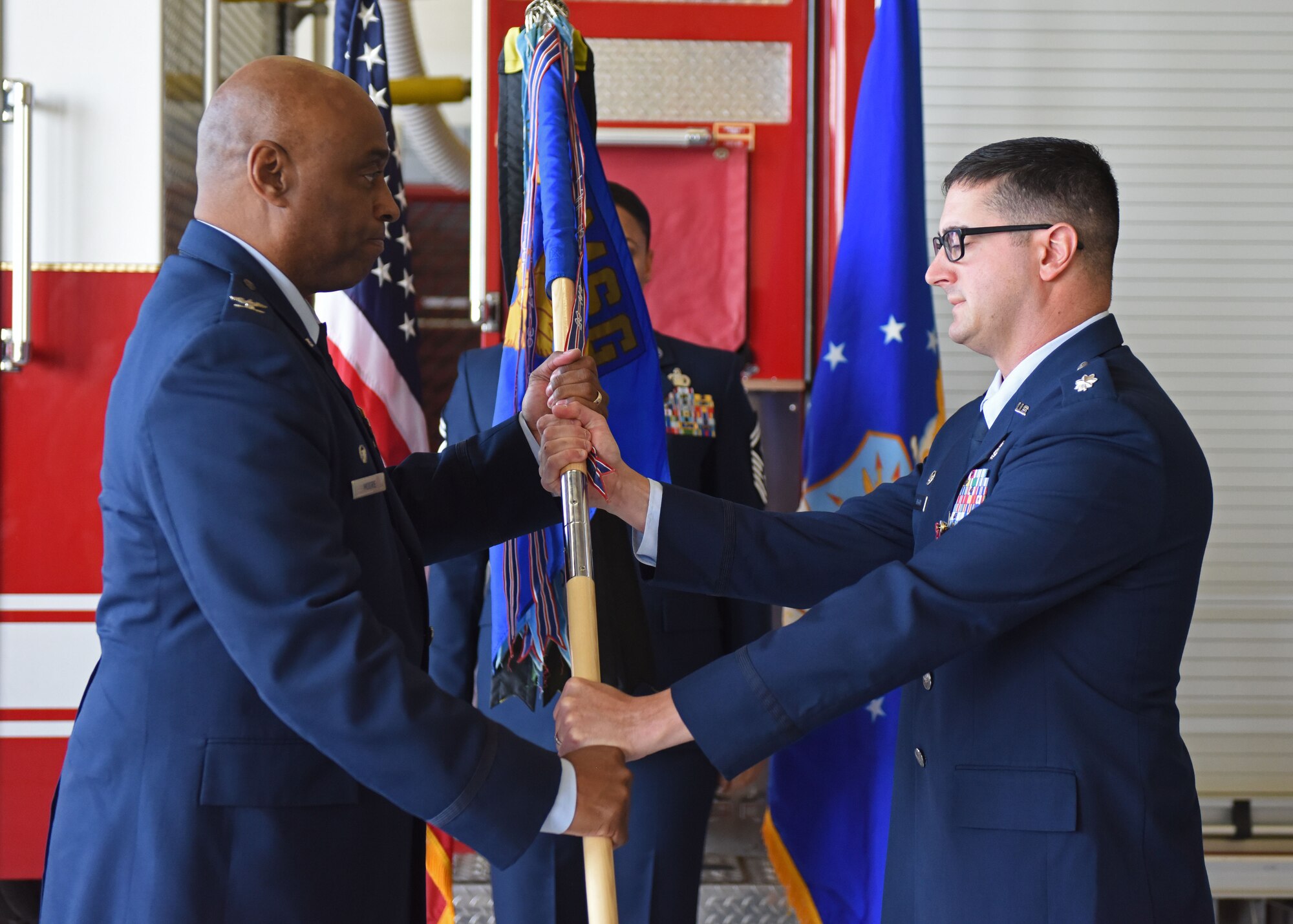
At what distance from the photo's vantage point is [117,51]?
294cm

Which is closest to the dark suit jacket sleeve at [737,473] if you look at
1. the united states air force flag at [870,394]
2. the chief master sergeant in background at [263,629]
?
the united states air force flag at [870,394]

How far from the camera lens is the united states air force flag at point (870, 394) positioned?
2.94 metres

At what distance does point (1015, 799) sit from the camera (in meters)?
1.60

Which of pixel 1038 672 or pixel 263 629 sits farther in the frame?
pixel 1038 672

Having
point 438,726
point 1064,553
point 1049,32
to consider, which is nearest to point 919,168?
point 1049,32

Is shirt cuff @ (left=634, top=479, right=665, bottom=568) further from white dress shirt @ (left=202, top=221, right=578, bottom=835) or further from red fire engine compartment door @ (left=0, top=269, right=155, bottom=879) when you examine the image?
red fire engine compartment door @ (left=0, top=269, right=155, bottom=879)

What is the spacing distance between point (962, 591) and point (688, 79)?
2149 mm

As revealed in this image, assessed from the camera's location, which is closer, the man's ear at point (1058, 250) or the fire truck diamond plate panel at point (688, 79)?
the man's ear at point (1058, 250)

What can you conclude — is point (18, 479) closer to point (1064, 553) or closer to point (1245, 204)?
point (1064, 553)

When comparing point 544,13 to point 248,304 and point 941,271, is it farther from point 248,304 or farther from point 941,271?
point 248,304

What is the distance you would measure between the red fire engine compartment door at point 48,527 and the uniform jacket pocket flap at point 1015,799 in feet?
7.33

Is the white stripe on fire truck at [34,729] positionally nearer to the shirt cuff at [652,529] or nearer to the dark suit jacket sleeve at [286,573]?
the shirt cuff at [652,529]

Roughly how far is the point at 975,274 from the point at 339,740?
1.19 m

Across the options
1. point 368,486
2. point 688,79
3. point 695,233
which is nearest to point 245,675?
point 368,486
